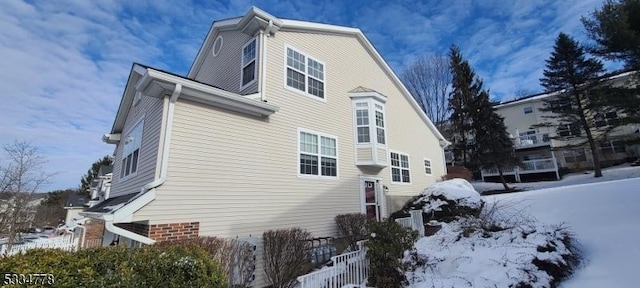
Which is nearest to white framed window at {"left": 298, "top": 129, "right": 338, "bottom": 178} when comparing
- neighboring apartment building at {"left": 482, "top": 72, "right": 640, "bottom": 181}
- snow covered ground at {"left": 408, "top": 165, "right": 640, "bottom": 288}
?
snow covered ground at {"left": 408, "top": 165, "right": 640, "bottom": 288}

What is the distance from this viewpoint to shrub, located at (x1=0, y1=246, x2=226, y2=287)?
3016 mm

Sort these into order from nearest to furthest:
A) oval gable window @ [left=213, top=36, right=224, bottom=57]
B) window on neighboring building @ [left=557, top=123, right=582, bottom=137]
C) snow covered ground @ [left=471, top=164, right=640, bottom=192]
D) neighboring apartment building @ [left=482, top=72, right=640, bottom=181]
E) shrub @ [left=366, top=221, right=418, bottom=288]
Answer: shrub @ [left=366, top=221, right=418, bottom=288], oval gable window @ [left=213, top=36, right=224, bottom=57], snow covered ground @ [left=471, top=164, right=640, bottom=192], window on neighboring building @ [left=557, top=123, right=582, bottom=137], neighboring apartment building @ [left=482, top=72, right=640, bottom=181]

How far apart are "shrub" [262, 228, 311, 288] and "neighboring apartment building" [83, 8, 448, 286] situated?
1.12ft

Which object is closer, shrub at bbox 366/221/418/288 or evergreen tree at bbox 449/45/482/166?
shrub at bbox 366/221/418/288

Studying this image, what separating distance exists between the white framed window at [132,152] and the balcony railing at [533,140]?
110 feet

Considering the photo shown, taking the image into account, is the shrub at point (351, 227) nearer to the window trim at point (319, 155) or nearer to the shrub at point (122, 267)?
the window trim at point (319, 155)

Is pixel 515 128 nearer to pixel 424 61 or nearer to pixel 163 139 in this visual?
pixel 424 61

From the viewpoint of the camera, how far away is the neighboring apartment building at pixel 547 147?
83.9 ft

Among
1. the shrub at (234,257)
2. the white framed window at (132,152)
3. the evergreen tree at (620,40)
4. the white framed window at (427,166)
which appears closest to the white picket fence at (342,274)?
the shrub at (234,257)

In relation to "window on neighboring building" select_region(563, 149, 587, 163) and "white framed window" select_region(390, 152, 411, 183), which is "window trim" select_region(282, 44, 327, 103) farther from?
"window on neighboring building" select_region(563, 149, 587, 163)

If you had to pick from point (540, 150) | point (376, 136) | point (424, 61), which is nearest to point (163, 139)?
point (376, 136)

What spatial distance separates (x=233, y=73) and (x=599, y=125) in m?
30.1

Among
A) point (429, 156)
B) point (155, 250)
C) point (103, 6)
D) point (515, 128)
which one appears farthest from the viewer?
point (515, 128)

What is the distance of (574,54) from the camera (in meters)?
Result: 23.0
